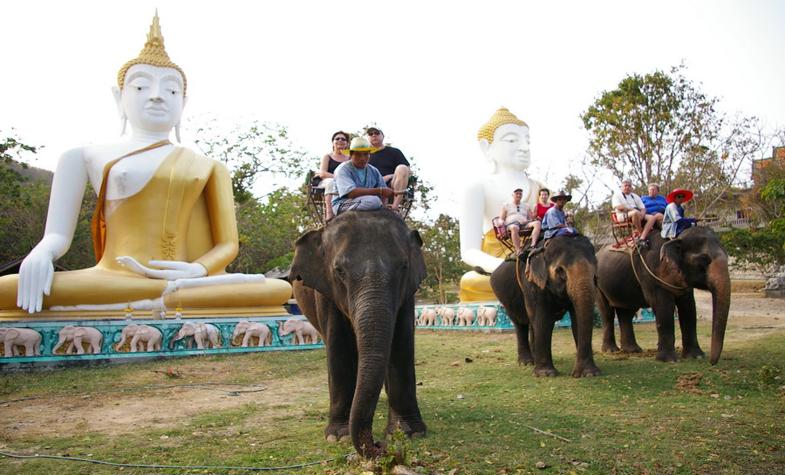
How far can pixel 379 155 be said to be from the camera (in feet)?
24.5

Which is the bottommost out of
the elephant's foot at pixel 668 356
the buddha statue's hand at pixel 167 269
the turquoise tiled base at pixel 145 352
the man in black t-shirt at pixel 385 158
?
the elephant's foot at pixel 668 356

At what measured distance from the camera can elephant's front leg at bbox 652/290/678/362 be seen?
951cm

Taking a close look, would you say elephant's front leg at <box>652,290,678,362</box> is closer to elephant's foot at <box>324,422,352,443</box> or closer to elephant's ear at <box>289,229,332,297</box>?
elephant's foot at <box>324,422,352,443</box>

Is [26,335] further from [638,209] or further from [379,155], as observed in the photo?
[638,209]

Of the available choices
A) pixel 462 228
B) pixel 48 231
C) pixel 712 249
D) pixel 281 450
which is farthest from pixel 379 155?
pixel 462 228

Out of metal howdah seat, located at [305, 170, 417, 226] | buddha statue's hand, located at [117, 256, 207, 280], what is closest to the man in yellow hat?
metal howdah seat, located at [305, 170, 417, 226]

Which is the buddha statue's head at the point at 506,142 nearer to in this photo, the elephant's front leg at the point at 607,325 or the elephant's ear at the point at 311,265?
the elephant's front leg at the point at 607,325

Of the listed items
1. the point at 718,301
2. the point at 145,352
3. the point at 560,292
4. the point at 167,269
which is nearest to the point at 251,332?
the point at 145,352

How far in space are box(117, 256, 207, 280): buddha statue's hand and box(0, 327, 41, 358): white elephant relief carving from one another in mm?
2237

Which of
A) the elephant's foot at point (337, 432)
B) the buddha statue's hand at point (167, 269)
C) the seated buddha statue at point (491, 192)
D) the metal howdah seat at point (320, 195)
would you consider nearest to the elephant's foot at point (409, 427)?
the elephant's foot at point (337, 432)

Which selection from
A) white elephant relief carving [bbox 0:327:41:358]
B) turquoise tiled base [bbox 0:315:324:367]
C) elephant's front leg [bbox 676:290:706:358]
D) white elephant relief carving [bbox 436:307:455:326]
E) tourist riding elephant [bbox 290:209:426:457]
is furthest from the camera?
white elephant relief carving [bbox 436:307:455:326]

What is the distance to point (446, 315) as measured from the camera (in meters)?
17.0

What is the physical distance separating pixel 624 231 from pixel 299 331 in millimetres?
5681

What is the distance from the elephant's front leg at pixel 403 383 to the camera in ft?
18.2
